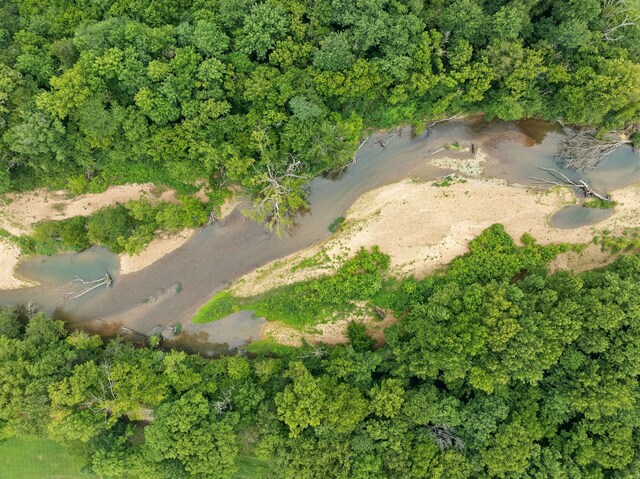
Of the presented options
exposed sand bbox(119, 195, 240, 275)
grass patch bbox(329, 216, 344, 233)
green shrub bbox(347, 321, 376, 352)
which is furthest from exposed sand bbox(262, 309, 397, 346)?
exposed sand bbox(119, 195, 240, 275)

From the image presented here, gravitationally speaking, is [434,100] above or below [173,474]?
above

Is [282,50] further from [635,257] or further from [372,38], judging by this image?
[635,257]

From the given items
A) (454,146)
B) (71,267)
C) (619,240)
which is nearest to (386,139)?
(454,146)

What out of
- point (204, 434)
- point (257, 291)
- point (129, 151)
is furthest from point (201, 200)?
point (204, 434)

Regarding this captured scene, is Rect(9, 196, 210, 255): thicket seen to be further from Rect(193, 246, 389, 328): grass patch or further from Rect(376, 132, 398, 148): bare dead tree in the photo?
Rect(376, 132, 398, 148): bare dead tree

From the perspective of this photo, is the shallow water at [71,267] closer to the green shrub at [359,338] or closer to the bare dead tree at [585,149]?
the green shrub at [359,338]

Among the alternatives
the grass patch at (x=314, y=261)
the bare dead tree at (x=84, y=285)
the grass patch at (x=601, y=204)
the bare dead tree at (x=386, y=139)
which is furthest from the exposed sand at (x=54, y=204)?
the grass patch at (x=601, y=204)

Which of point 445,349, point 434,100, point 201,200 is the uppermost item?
point 434,100

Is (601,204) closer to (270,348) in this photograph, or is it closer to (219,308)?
(270,348)
